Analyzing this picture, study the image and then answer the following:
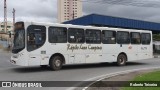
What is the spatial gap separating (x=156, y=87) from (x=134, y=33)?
14.2 m

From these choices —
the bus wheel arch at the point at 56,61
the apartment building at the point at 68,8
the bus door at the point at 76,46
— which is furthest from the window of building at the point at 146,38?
the apartment building at the point at 68,8

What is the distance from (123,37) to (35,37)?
7.95m

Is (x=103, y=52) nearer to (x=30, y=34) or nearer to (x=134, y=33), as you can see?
(x=134, y=33)

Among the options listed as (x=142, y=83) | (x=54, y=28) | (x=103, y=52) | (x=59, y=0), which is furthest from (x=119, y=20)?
(x=142, y=83)

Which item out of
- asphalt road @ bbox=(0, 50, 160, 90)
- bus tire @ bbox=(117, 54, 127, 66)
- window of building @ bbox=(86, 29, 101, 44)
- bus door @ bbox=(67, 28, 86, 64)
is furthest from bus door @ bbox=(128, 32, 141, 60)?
bus door @ bbox=(67, 28, 86, 64)

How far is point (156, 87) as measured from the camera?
11.5 meters

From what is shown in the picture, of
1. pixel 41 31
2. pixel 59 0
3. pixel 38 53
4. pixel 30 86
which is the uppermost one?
pixel 59 0

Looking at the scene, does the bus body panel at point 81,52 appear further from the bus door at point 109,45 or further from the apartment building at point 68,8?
the apartment building at point 68,8

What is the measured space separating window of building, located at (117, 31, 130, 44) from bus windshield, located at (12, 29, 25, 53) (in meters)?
7.82

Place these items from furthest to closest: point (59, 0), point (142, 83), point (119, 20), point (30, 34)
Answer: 1. point (59, 0)
2. point (119, 20)
3. point (30, 34)
4. point (142, 83)

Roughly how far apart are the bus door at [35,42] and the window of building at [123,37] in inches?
268

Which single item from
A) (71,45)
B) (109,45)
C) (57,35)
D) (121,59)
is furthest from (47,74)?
(121,59)

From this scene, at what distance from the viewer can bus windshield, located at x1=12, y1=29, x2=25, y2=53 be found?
739 inches

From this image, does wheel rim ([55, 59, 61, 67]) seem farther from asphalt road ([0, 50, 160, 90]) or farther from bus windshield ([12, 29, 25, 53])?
bus windshield ([12, 29, 25, 53])
